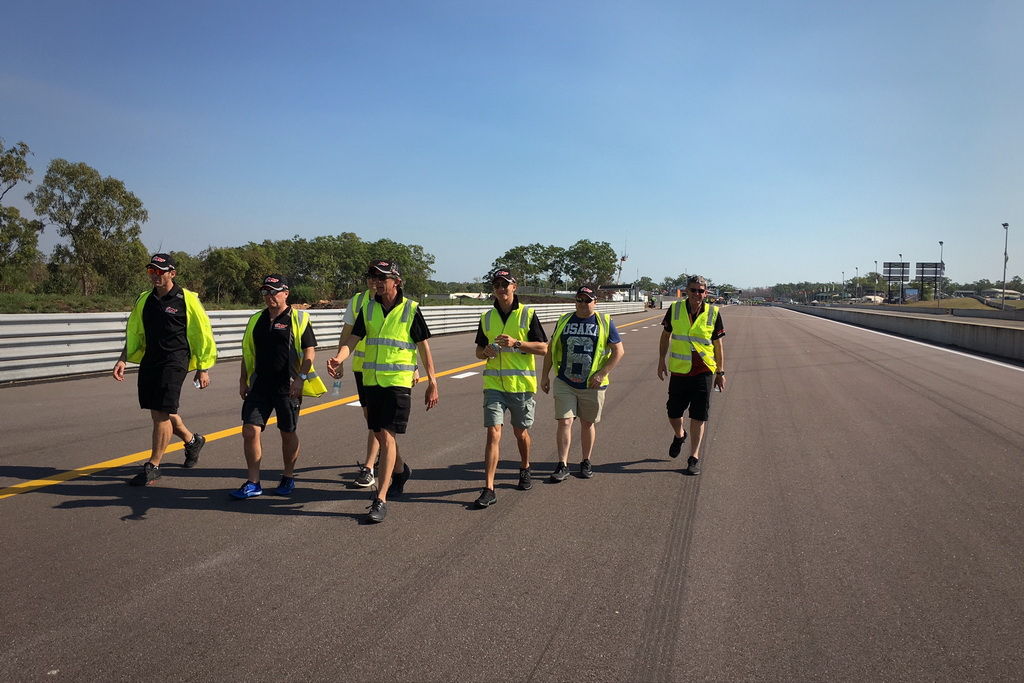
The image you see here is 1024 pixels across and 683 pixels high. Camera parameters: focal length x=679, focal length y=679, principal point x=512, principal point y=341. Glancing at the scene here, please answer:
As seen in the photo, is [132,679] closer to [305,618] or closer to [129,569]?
[305,618]

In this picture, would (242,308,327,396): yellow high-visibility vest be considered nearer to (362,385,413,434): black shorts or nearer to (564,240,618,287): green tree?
(362,385,413,434): black shorts

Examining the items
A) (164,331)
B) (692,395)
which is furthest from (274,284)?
(692,395)

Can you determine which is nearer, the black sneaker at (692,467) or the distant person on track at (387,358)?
the distant person on track at (387,358)

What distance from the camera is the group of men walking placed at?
4.98 meters

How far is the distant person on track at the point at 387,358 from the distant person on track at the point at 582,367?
1.25 meters

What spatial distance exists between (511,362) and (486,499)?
106 cm

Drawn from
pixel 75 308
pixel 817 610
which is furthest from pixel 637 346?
pixel 75 308

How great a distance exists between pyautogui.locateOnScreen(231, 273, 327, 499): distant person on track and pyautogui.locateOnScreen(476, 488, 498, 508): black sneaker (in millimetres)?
1439

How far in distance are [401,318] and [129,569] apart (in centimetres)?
232

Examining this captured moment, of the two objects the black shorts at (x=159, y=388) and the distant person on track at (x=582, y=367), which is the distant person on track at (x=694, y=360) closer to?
the distant person on track at (x=582, y=367)

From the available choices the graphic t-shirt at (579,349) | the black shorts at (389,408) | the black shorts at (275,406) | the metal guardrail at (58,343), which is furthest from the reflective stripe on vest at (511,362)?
the metal guardrail at (58,343)

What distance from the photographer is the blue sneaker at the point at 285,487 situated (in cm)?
525

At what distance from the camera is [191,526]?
4.52 m

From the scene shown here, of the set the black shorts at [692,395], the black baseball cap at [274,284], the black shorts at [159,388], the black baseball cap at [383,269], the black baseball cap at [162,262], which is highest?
the black baseball cap at [162,262]
